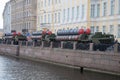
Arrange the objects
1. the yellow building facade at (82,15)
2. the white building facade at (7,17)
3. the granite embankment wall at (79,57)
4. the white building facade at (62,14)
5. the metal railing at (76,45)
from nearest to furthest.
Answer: the granite embankment wall at (79,57)
the metal railing at (76,45)
the yellow building facade at (82,15)
the white building facade at (62,14)
the white building facade at (7,17)

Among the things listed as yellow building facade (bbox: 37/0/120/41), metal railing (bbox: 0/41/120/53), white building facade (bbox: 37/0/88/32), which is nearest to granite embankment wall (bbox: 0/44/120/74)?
metal railing (bbox: 0/41/120/53)

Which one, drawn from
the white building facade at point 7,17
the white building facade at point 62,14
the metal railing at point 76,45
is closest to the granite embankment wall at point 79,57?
the metal railing at point 76,45

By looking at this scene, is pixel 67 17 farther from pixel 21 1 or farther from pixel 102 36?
pixel 21 1

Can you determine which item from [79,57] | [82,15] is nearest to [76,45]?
[79,57]

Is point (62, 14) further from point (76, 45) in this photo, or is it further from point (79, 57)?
point (79, 57)

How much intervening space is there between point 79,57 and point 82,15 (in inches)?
935

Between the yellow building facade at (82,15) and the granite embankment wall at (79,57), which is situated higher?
the yellow building facade at (82,15)

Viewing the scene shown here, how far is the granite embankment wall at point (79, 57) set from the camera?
33531 mm

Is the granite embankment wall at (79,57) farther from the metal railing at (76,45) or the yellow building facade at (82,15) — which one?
the yellow building facade at (82,15)

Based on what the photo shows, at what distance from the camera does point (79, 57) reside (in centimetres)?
3966

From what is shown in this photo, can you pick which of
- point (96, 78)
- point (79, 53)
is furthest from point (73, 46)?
point (96, 78)

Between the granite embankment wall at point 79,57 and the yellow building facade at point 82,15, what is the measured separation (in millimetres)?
10565

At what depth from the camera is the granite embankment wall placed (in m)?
33.5

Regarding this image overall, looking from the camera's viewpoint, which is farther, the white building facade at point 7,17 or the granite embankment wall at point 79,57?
the white building facade at point 7,17
